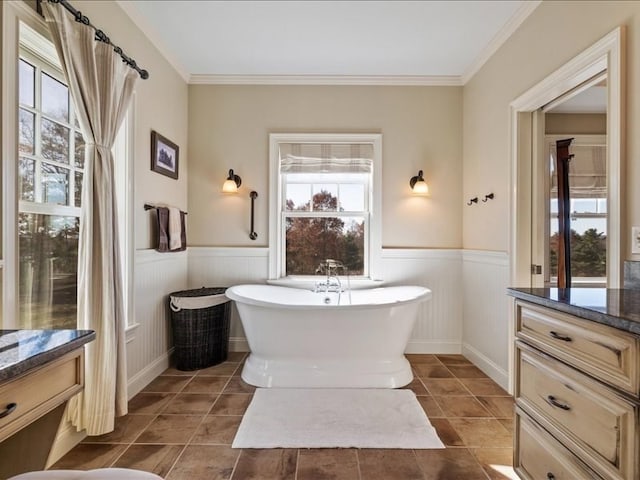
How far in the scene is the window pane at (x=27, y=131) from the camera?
5.29ft

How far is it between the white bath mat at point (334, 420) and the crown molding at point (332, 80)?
2.80 metres

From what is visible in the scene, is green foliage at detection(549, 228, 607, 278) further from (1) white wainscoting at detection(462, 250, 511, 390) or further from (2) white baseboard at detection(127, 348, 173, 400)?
(2) white baseboard at detection(127, 348, 173, 400)

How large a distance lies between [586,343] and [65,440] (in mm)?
2433

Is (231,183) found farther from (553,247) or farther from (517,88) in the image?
(553,247)

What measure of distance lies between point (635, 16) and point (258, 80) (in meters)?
2.78

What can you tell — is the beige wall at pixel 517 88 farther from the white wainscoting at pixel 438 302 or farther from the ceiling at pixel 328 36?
the white wainscoting at pixel 438 302

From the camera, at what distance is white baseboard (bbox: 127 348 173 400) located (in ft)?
7.84

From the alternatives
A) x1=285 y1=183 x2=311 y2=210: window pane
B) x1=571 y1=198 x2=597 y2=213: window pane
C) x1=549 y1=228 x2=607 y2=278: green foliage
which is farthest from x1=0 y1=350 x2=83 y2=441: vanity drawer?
x1=571 y1=198 x2=597 y2=213: window pane

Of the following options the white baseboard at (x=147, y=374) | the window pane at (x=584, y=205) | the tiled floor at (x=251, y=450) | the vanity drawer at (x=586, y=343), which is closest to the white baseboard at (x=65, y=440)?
the tiled floor at (x=251, y=450)

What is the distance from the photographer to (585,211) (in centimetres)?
310

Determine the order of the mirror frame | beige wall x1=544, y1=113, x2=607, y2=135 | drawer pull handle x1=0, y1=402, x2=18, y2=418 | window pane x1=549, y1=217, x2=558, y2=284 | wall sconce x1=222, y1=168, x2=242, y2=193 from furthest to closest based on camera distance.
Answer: wall sconce x1=222, y1=168, x2=242, y2=193, beige wall x1=544, y1=113, x2=607, y2=135, window pane x1=549, y1=217, x2=558, y2=284, the mirror frame, drawer pull handle x1=0, y1=402, x2=18, y2=418

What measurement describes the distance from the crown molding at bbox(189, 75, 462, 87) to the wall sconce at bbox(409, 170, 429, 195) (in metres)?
0.91

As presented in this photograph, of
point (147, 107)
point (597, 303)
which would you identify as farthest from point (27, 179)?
point (597, 303)

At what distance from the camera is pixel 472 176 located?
10.3 feet
